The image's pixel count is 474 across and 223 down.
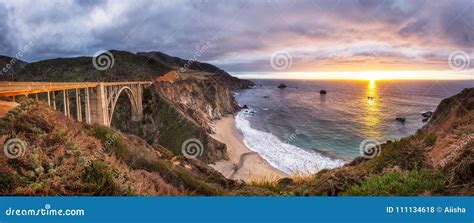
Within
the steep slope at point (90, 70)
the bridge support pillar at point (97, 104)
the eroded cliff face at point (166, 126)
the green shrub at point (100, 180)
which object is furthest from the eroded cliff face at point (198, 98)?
the green shrub at point (100, 180)

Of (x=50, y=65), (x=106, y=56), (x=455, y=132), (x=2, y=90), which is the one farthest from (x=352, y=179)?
(x=50, y=65)

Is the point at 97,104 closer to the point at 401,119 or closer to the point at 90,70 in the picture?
the point at 401,119

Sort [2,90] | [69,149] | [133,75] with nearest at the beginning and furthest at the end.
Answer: [69,149], [2,90], [133,75]

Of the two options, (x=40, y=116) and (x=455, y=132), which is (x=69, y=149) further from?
(x=455, y=132)

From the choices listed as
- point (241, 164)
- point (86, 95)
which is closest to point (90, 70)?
point (86, 95)

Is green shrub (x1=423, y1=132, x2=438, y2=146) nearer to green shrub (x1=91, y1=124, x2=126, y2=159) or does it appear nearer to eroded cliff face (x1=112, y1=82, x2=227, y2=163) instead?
green shrub (x1=91, y1=124, x2=126, y2=159)

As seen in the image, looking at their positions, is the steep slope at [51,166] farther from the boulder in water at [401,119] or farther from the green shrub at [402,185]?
the boulder in water at [401,119]
